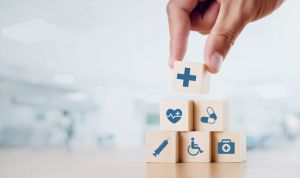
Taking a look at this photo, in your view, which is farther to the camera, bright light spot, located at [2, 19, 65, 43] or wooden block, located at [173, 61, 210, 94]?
bright light spot, located at [2, 19, 65, 43]

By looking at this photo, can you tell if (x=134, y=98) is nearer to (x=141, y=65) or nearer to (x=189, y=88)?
(x=141, y=65)

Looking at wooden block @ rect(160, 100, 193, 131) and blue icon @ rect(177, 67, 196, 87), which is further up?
blue icon @ rect(177, 67, 196, 87)

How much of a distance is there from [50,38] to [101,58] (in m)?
0.55

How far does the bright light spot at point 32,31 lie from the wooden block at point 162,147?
2.65m

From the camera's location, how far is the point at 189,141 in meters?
1.16

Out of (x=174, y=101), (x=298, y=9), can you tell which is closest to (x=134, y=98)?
(x=298, y=9)

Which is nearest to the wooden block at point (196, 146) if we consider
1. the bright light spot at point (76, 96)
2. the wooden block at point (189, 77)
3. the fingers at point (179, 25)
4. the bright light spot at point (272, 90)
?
the wooden block at point (189, 77)

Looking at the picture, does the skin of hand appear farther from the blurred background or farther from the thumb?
the blurred background

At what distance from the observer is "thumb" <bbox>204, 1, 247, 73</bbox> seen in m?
1.14

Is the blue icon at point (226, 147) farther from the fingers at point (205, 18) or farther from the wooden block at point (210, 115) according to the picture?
the fingers at point (205, 18)

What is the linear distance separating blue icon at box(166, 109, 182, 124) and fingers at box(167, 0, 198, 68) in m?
0.21

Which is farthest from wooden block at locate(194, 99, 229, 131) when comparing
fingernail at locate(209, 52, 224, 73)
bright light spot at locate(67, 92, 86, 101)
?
bright light spot at locate(67, 92, 86, 101)

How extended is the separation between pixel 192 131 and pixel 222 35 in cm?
29

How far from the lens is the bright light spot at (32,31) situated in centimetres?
350
